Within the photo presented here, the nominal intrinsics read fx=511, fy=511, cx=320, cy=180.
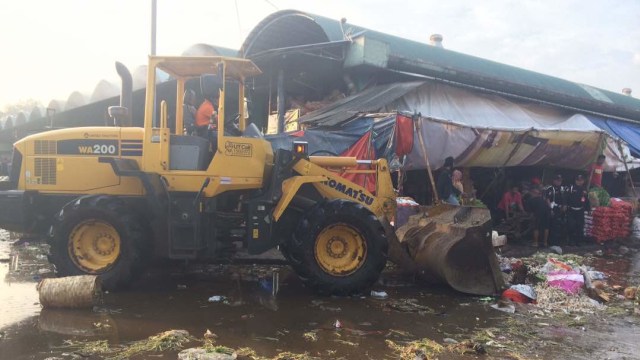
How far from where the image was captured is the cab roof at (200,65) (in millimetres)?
6148

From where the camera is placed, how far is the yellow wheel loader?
19.6 feet

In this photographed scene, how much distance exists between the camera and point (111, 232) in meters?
6.04

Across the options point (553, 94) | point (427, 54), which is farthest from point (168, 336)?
point (553, 94)

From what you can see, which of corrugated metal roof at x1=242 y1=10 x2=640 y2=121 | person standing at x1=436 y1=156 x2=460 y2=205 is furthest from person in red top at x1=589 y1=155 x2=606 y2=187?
person standing at x1=436 y1=156 x2=460 y2=205

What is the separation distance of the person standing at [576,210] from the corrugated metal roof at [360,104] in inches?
175

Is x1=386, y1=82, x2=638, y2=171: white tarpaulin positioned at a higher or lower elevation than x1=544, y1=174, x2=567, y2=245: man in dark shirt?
higher

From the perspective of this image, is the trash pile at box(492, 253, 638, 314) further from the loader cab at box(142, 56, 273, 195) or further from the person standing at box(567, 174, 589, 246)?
the person standing at box(567, 174, 589, 246)

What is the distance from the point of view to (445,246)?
6.45 meters

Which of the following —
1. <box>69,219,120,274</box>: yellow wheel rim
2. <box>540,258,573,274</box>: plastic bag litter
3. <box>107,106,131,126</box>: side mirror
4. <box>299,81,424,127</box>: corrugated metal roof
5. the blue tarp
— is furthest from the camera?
the blue tarp

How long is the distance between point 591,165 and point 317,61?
7.81 meters

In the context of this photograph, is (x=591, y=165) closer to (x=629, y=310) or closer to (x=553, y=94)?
(x=553, y=94)

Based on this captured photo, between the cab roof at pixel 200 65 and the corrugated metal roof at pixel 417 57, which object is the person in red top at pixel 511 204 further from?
the cab roof at pixel 200 65

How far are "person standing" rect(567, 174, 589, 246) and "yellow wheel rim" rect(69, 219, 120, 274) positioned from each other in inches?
400

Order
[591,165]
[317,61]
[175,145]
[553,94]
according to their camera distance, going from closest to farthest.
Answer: [175,145] → [591,165] → [317,61] → [553,94]
